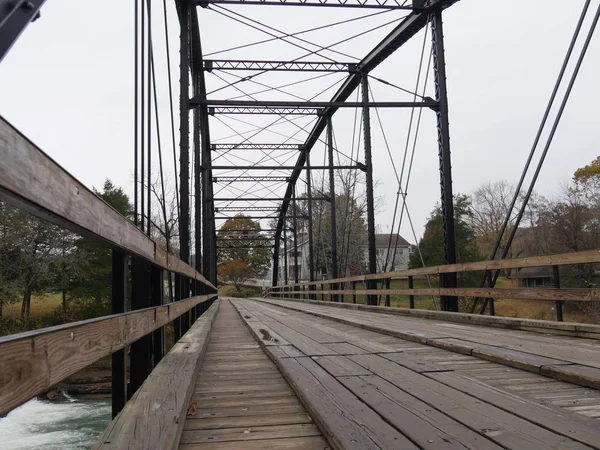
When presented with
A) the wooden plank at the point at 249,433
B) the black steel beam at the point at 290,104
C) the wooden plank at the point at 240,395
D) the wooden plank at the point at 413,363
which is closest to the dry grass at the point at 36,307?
the black steel beam at the point at 290,104

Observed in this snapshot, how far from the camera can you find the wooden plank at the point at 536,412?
1845mm

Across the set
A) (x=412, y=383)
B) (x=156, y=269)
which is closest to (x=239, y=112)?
(x=156, y=269)

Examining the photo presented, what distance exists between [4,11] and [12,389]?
31.8 inches

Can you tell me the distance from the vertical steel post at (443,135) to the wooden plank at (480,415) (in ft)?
24.7

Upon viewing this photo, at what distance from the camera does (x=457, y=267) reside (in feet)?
23.4

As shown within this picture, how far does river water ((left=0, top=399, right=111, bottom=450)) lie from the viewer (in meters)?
14.8

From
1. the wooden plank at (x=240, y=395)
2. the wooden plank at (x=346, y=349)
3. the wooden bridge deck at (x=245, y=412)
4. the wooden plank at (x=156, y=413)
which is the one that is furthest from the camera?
the wooden plank at (x=346, y=349)

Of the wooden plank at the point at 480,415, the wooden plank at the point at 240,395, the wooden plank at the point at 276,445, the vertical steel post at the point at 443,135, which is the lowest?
the wooden plank at the point at 276,445

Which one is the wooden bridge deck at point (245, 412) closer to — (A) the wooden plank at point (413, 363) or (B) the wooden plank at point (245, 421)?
(B) the wooden plank at point (245, 421)

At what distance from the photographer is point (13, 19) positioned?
124 cm

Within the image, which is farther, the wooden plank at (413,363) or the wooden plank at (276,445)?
the wooden plank at (413,363)

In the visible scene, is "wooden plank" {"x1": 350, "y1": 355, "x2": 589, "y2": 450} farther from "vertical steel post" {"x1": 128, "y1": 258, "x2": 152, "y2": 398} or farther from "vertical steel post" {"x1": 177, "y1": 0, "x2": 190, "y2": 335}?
"vertical steel post" {"x1": 177, "y1": 0, "x2": 190, "y2": 335}

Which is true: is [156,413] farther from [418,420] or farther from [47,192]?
[47,192]

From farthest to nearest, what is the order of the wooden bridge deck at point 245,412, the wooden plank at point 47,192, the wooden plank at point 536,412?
the wooden bridge deck at point 245,412
the wooden plank at point 536,412
the wooden plank at point 47,192
